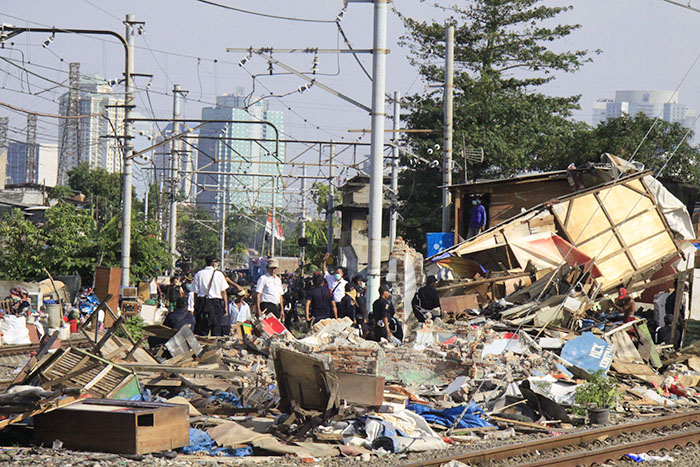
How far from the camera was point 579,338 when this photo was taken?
14844 millimetres

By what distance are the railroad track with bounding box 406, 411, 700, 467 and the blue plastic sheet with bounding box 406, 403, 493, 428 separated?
3.66 feet

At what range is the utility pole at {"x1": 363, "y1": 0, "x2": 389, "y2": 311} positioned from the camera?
1606 centimetres

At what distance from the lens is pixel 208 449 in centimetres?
915

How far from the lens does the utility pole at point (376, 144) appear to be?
16.1 metres

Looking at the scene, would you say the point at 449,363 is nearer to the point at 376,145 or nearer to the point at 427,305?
the point at 427,305

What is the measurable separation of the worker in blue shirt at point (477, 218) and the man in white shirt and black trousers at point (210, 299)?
1101cm

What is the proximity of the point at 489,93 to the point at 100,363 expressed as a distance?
28480 millimetres

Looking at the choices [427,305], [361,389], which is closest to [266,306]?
Result: [427,305]

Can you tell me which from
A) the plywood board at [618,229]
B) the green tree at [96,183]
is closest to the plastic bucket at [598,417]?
the plywood board at [618,229]

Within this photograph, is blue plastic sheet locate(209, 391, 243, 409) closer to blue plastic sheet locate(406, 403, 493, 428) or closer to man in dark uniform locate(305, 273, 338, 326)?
blue plastic sheet locate(406, 403, 493, 428)

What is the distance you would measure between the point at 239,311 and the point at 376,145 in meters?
5.17

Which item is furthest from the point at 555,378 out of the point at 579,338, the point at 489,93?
the point at 489,93

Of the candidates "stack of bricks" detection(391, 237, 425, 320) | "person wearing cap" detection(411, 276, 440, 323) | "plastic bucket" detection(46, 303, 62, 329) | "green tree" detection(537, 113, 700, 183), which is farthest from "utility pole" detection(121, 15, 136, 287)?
"green tree" detection(537, 113, 700, 183)

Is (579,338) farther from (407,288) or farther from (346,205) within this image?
(346,205)
